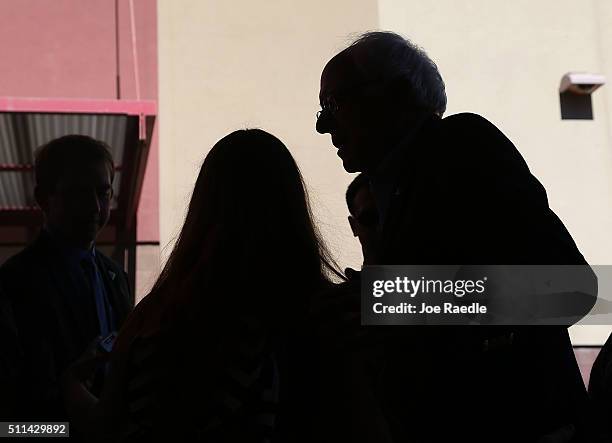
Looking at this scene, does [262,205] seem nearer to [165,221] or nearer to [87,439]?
[87,439]

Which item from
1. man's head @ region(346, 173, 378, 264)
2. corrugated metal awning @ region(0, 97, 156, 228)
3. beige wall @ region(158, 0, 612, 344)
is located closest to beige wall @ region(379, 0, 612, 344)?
beige wall @ region(158, 0, 612, 344)

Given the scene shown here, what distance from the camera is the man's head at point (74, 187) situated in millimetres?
2617

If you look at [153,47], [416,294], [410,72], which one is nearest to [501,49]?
[153,47]

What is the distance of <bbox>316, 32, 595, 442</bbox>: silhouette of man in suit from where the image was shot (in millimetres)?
1544

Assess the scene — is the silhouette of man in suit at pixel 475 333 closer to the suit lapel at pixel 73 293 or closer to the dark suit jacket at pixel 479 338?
the dark suit jacket at pixel 479 338

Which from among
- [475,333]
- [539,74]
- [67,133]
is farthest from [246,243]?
[539,74]

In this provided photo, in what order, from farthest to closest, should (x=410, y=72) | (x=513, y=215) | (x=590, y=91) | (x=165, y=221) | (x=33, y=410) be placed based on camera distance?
(x=590, y=91) < (x=165, y=221) < (x=33, y=410) < (x=410, y=72) < (x=513, y=215)

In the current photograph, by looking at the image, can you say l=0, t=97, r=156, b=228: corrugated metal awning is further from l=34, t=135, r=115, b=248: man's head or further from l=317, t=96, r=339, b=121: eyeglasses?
l=317, t=96, r=339, b=121: eyeglasses

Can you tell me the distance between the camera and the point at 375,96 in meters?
1.97

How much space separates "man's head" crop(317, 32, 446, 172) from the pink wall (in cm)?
526

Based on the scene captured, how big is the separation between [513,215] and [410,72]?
0.54 metres

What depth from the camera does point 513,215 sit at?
5.13 feet

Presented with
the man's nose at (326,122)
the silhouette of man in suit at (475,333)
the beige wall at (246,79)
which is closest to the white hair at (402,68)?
the man's nose at (326,122)

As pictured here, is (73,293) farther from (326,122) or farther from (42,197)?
(326,122)
